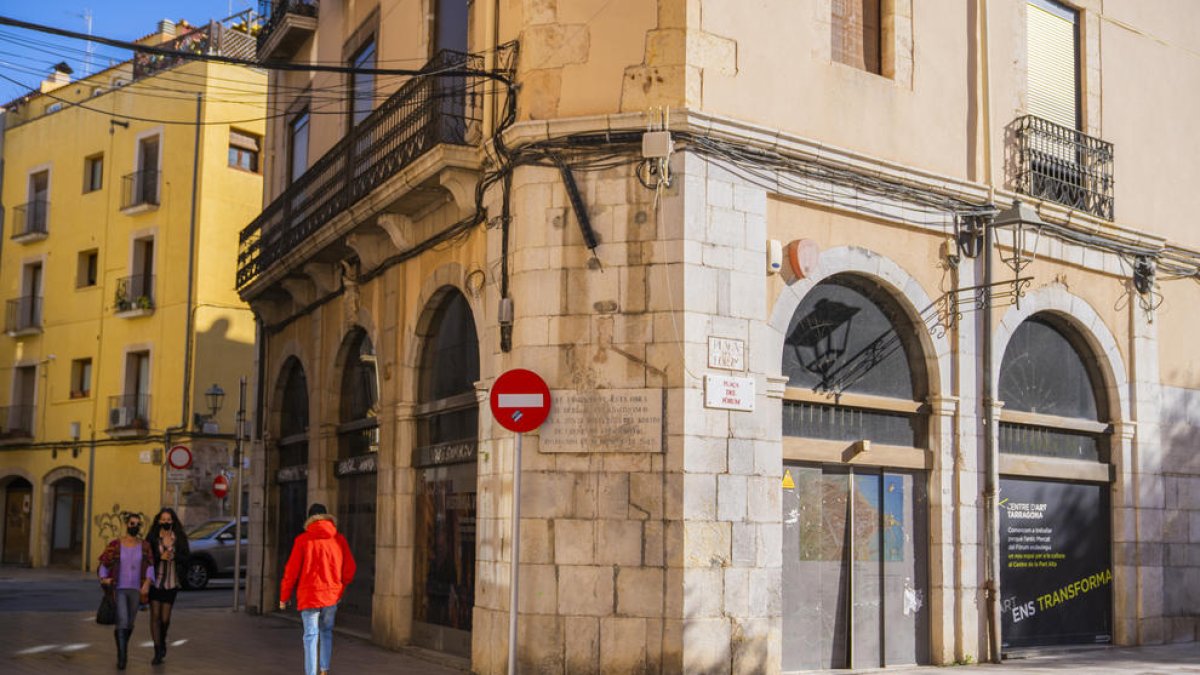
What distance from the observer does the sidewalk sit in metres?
13.3

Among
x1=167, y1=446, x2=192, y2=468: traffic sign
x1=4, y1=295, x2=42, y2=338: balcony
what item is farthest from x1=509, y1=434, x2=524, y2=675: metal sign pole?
x1=4, y1=295, x2=42, y2=338: balcony

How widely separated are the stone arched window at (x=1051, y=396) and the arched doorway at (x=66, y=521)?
89.6 ft

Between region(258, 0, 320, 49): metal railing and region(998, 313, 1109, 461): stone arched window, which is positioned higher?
region(258, 0, 320, 49): metal railing

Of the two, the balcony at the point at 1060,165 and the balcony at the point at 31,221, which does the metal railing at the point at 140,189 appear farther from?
the balcony at the point at 1060,165

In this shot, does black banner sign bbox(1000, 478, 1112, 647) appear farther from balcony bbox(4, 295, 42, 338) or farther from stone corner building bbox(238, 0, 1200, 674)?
balcony bbox(4, 295, 42, 338)

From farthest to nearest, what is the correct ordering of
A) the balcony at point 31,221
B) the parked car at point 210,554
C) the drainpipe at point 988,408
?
the balcony at point 31,221
the parked car at point 210,554
the drainpipe at point 988,408

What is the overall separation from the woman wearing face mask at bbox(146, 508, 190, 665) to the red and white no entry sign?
407 centimetres

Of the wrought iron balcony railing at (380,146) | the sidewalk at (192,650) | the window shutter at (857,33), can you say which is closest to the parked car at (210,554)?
the sidewalk at (192,650)

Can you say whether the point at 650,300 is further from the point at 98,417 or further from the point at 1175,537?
the point at 98,417

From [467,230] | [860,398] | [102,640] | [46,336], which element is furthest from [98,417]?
[860,398]

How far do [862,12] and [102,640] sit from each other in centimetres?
1113

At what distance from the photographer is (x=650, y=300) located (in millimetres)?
12016

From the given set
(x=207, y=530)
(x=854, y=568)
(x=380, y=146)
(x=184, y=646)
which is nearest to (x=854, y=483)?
(x=854, y=568)

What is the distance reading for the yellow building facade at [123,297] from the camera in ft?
109
